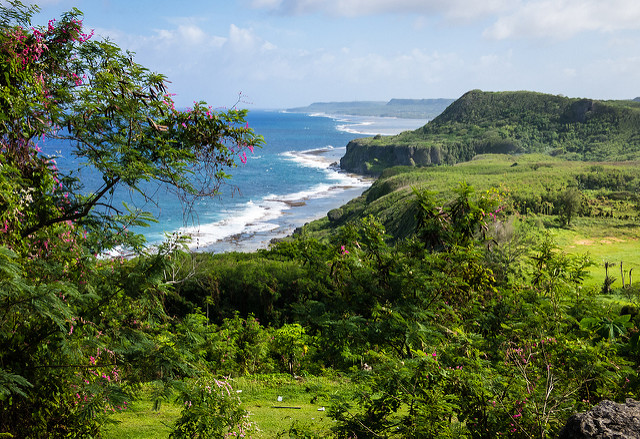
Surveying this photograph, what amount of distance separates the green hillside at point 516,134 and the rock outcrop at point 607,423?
98970 mm

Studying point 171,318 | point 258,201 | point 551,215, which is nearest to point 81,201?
point 171,318

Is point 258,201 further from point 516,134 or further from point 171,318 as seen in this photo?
point 516,134

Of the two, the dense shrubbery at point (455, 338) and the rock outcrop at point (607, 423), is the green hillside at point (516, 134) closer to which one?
the dense shrubbery at point (455, 338)

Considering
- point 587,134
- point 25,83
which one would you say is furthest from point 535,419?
point 587,134

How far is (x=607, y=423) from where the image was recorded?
337 centimetres

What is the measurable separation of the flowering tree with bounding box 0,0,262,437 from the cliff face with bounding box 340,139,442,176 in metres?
96.5

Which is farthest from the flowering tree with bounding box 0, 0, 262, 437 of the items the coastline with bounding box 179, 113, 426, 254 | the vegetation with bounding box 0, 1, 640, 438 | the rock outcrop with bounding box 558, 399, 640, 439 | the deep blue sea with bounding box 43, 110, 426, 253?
the coastline with bounding box 179, 113, 426, 254

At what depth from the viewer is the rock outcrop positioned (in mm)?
3273

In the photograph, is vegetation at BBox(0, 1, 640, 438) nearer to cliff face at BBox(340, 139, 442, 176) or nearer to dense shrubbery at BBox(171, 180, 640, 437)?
dense shrubbery at BBox(171, 180, 640, 437)

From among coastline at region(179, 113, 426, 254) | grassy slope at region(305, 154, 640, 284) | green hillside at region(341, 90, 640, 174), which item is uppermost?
green hillside at region(341, 90, 640, 174)

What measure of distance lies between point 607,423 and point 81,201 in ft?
18.9

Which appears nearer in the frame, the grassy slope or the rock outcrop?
the rock outcrop

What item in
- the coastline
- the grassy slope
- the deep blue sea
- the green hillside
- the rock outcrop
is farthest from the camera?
the green hillside

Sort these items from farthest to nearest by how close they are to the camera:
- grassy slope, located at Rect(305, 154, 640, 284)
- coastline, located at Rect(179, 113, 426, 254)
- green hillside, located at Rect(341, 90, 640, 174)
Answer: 1. green hillside, located at Rect(341, 90, 640, 174)
2. coastline, located at Rect(179, 113, 426, 254)
3. grassy slope, located at Rect(305, 154, 640, 284)
